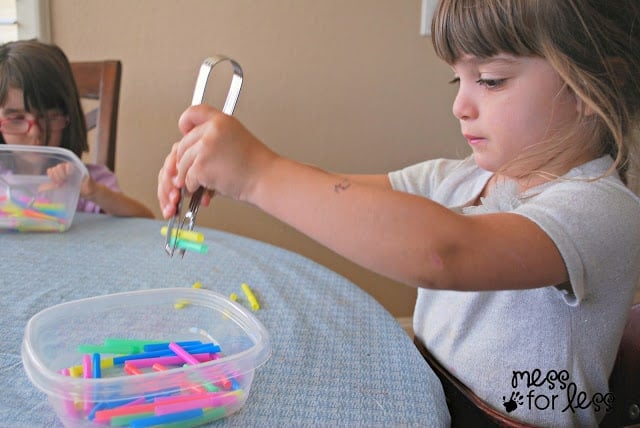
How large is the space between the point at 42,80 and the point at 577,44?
36.1 inches

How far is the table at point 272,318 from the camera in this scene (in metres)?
0.37

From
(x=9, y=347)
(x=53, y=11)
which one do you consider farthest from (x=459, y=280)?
(x=53, y=11)

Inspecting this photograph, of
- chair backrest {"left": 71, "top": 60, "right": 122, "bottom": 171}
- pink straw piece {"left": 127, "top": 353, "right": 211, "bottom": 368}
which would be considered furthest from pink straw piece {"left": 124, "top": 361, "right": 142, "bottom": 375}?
chair backrest {"left": 71, "top": 60, "right": 122, "bottom": 171}

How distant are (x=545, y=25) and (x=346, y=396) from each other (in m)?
0.34

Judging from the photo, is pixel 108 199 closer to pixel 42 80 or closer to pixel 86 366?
pixel 42 80

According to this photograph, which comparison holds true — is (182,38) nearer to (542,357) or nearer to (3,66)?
(3,66)

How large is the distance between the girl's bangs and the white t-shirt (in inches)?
5.1

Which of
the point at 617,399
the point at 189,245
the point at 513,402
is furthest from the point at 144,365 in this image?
the point at 617,399

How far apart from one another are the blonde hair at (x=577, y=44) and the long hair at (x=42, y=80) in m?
0.79

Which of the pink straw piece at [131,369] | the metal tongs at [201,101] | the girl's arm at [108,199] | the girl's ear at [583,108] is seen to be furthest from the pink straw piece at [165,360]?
the girl's arm at [108,199]

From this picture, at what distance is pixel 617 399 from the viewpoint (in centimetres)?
54

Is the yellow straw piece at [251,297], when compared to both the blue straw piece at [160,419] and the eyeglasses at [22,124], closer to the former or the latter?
the blue straw piece at [160,419]

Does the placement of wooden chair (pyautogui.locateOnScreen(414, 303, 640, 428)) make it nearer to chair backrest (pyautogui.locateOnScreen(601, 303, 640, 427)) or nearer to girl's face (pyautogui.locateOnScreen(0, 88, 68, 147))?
chair backrest (pyautogui.locateOnScreen(601, 303, 640, 427))

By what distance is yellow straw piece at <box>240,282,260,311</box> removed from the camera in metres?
0.54
